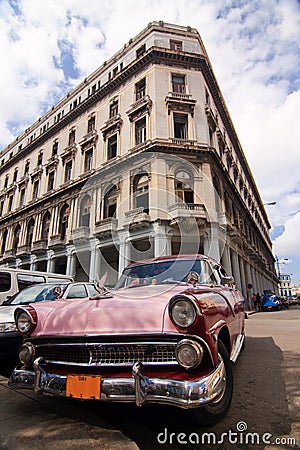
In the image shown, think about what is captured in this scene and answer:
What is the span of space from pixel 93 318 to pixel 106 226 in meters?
16.7

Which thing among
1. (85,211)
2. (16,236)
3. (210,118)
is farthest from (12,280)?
(16,236)

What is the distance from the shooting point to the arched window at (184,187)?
58.4 ft

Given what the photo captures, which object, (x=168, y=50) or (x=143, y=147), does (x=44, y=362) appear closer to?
(x=143, y=147)

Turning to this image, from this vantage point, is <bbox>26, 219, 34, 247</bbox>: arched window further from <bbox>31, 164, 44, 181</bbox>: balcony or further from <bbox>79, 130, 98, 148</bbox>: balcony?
<bbox>79, 130, 98, 148</bbox>: balcony

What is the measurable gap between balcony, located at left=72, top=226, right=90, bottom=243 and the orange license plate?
735 inches

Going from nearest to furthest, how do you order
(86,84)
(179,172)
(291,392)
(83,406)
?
(83,406), (291,392), (179,172), (86,84)

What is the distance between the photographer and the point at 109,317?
2.22 m

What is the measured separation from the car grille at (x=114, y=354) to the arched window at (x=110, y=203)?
702 inches

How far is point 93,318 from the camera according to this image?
226 centimetres

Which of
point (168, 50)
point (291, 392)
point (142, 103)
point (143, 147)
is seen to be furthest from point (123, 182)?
point (291, 392)

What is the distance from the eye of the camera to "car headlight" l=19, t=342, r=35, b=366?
239 centimetres

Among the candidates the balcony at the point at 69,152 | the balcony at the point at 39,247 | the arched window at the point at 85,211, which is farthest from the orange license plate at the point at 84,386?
the balcony at the point at 69,152

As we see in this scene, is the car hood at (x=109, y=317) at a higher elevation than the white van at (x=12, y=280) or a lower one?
lower

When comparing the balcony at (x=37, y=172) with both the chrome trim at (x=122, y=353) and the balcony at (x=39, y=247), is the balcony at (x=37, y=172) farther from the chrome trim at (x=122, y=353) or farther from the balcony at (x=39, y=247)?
the chrome trim at (x=122, y=353)
